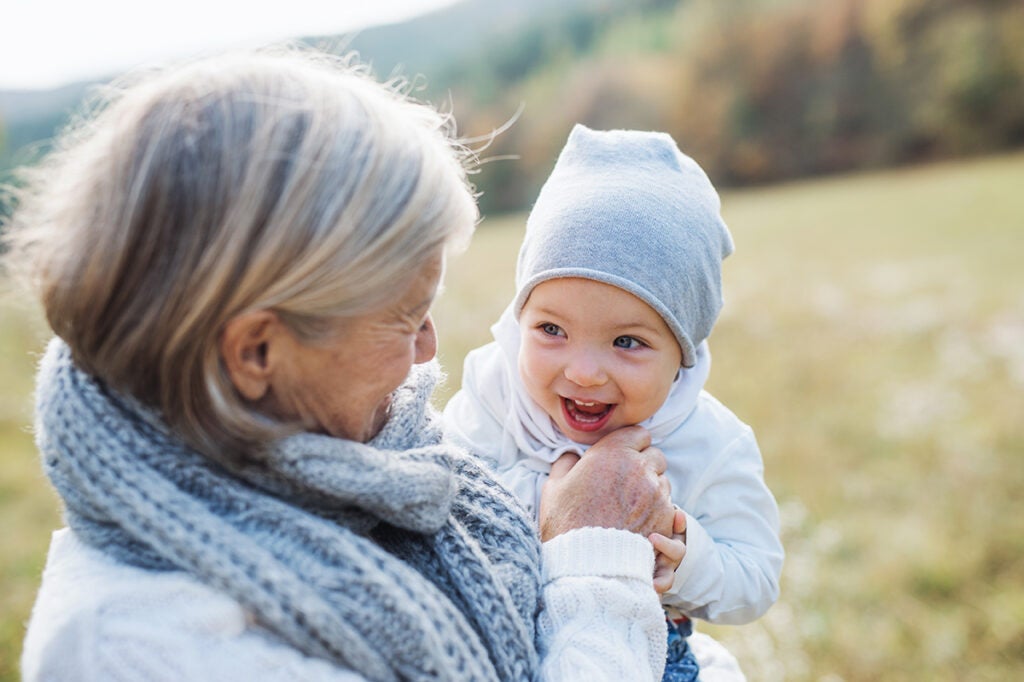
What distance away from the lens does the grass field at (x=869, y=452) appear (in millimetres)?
4082

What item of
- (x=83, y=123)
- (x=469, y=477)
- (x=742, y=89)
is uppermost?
(x=83, y=123)

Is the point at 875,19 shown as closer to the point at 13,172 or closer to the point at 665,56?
the point at 665,56

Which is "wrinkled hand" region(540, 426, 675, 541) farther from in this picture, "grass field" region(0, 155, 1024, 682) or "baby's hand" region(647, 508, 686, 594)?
"grass field" region(0, 155, 1024, 682)

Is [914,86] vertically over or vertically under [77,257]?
under

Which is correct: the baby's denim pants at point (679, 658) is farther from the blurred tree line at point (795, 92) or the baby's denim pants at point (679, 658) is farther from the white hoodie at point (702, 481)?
the blurred tree line at point (795, 92)

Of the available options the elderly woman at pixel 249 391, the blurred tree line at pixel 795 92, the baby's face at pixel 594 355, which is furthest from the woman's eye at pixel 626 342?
the blurred tree line at pixel 795 92

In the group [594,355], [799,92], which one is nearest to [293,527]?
[594,355]

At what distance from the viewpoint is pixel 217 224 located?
4.60 ft

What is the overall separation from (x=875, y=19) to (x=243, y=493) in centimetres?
3856

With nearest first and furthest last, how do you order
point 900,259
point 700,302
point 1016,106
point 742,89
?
point 700,302
point 900,259
point 1016,106
point 742,89

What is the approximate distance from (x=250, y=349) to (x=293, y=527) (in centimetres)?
31

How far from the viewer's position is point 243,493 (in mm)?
1522

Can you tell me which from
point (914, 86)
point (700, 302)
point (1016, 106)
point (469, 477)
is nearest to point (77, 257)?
point (469, 477)

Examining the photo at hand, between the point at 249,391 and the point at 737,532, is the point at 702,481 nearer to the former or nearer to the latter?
the point at 737,532
